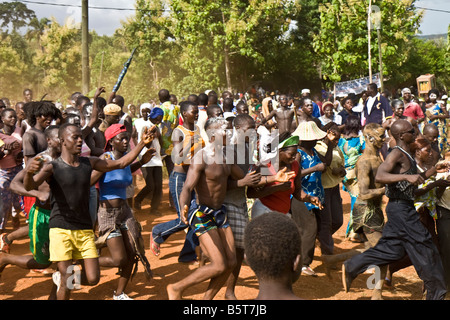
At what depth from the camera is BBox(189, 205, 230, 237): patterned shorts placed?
16.7 ft

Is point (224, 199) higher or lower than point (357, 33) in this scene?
lower

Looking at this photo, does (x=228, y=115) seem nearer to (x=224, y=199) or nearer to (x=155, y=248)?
(x=155, y=248)

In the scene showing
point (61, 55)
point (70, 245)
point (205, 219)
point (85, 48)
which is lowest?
point (70, 245)

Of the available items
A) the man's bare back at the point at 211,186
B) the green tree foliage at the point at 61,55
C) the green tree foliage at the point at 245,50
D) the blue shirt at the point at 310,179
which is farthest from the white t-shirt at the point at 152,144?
the green tree foliage at the point at 61,55

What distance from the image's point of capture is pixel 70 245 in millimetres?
4879

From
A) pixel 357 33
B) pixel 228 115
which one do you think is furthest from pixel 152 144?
pixel 357 33

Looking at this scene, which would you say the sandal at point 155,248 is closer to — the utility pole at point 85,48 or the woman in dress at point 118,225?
the woman in dress at point 118,225

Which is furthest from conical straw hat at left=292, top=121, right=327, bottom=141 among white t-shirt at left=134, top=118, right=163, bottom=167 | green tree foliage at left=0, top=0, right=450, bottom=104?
green tree foliage at left=0, top=0, right=450, bottom=104

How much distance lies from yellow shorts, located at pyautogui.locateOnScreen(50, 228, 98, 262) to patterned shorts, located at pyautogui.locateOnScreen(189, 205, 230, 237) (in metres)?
0.96

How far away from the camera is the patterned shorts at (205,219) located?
5.10 m

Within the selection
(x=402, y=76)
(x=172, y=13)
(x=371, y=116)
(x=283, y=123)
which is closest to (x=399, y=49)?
(x=402, y=76)

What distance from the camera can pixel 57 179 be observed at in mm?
4781

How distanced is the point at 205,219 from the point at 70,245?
4.09ft

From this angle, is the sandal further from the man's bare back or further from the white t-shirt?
the white t-shirt
